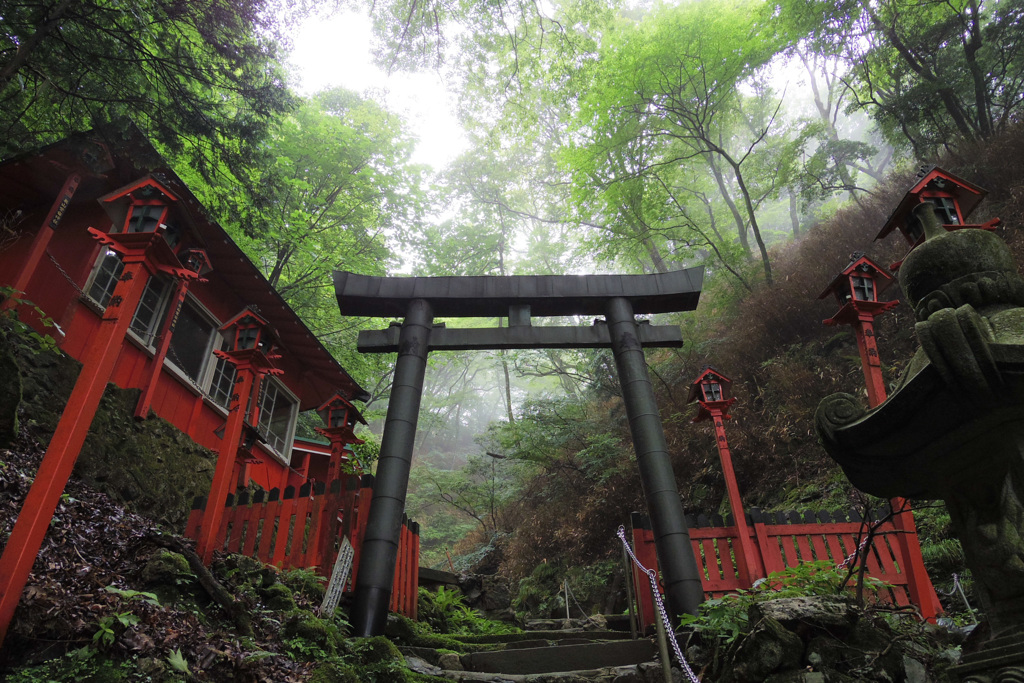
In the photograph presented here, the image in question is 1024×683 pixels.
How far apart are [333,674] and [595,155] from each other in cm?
1450

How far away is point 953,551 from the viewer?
20.6 ft

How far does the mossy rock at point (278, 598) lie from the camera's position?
5191 mm

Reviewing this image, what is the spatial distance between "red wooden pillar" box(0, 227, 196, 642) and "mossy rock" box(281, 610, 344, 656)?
75.0 inches

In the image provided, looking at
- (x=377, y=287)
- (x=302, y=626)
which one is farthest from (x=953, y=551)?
(x=377, y=287)

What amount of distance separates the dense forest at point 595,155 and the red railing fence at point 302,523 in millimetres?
4005

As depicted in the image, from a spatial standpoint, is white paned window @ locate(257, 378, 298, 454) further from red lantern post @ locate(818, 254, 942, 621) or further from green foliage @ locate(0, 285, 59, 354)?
red lantern post @ locate(818, 254, 942, 621)

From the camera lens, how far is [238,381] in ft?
21.7

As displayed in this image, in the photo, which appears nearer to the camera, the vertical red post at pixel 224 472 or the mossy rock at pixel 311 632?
the mossy rock at pixel 311 632

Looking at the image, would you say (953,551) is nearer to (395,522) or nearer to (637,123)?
(395,522)

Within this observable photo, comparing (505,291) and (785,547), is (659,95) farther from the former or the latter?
(785,547)

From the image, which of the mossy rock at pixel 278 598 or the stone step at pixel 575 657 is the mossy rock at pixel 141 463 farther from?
the stone step at pixel 575 657

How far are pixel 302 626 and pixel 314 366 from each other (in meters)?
9.33

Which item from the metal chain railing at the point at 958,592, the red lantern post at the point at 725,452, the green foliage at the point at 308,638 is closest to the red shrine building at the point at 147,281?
the green foliage at the point at 308,638

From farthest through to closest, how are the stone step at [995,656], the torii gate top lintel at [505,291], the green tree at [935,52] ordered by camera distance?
the green tree at [935,52]
the torii gate top lintel at [505,291]
the stone step at [995,656]
